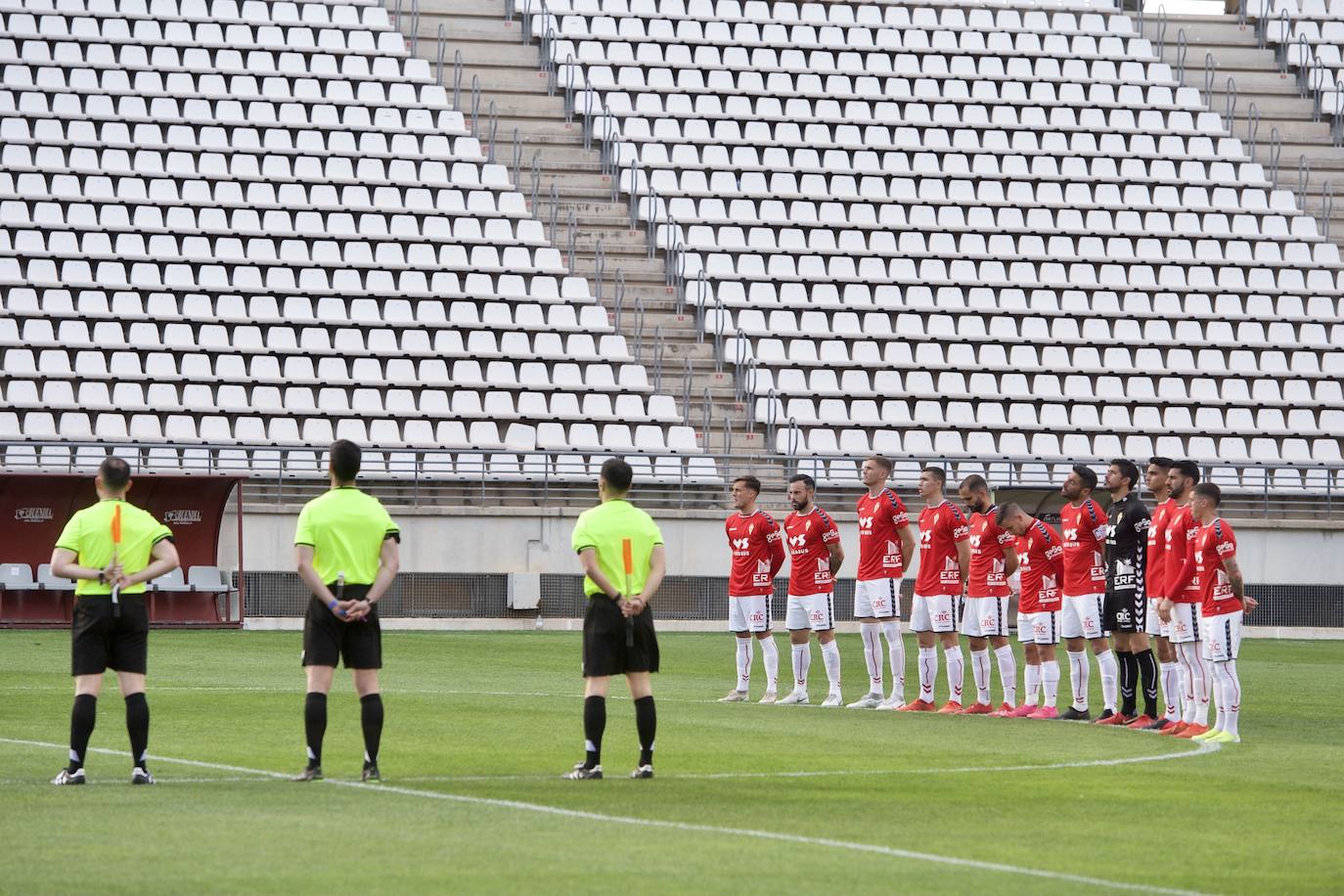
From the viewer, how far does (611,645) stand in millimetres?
11570

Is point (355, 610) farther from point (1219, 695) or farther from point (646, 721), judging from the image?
point (1219, 695)

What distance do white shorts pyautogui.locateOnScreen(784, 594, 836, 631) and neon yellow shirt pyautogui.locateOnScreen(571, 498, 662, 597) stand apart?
6.94 meters

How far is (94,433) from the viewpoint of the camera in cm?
2928

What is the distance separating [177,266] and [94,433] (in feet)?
12.0

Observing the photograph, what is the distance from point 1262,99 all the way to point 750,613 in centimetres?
2594

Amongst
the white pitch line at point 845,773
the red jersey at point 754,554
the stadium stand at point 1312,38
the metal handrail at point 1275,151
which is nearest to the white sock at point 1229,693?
the white pitch line at point 845,773

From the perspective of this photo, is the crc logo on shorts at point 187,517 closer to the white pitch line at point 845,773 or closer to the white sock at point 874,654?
the white sock at point 874,654

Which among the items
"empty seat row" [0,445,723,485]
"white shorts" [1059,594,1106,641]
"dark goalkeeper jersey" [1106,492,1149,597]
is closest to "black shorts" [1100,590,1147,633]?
"dark goalkeeper jersey" [1106,492,1149,597]

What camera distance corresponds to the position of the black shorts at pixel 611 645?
11539 millimetres

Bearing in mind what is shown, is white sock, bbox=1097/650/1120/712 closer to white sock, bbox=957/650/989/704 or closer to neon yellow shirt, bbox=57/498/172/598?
white sock, bbox=957/650/989/704

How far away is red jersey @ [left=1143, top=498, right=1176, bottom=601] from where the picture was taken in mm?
15562

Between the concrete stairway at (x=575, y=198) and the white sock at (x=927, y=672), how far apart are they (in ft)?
42.9

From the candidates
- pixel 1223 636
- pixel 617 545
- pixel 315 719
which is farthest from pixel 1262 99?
pixel 315 719

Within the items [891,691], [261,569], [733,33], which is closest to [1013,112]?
[733,33]
